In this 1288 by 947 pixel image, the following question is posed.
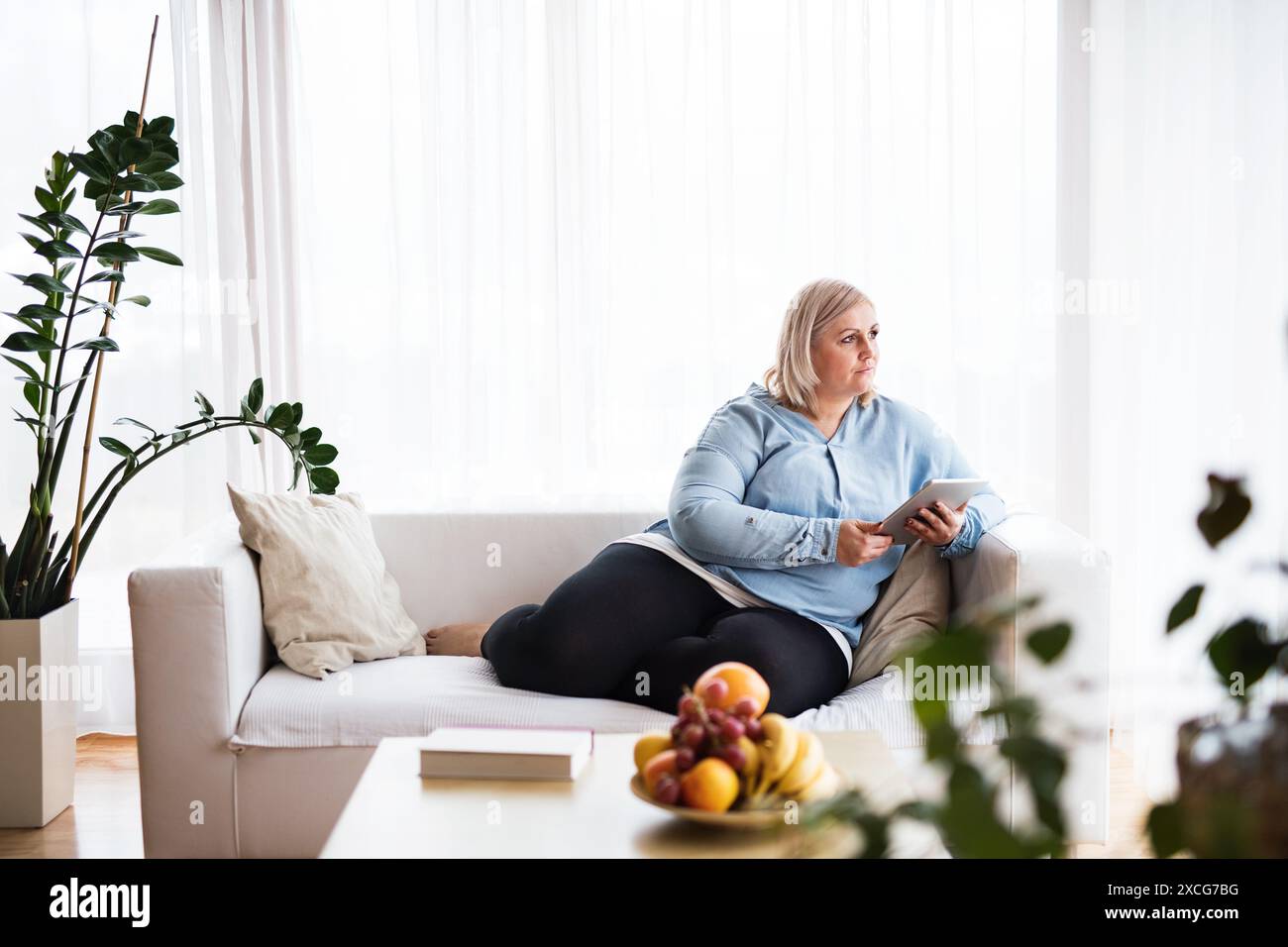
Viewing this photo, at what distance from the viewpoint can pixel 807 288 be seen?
104 inches

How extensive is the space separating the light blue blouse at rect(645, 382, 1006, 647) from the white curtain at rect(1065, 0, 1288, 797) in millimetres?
622

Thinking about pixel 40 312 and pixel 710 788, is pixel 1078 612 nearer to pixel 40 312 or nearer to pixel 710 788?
pixel 710 788

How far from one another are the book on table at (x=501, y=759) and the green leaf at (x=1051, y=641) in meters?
1.36

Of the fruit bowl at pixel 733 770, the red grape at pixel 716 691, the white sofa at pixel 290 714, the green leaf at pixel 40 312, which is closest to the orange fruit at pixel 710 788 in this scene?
the fruit bowl at pixel 733 770

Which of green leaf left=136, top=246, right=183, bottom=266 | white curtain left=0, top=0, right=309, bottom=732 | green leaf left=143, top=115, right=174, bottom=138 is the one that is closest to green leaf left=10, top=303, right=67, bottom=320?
green leaf left=136, top=246, right=183, bottom=266

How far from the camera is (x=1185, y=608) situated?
48 cm

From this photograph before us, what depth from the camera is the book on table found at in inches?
66.8

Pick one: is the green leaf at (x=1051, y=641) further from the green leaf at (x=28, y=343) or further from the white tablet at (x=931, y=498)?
the green leaf at (x=28, y=343)

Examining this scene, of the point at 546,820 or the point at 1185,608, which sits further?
the point at 546,820

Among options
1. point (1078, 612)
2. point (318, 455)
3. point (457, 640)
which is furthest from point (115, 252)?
point (1078, 612)

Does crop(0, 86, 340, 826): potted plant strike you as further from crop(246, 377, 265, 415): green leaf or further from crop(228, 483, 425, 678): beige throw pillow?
crop(228, 483, 425, 678): beige throw pillow

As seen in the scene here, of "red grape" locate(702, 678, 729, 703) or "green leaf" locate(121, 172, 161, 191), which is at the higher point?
"green leaf" locate(121, 172, 161, 191)

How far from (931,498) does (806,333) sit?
50 cm
